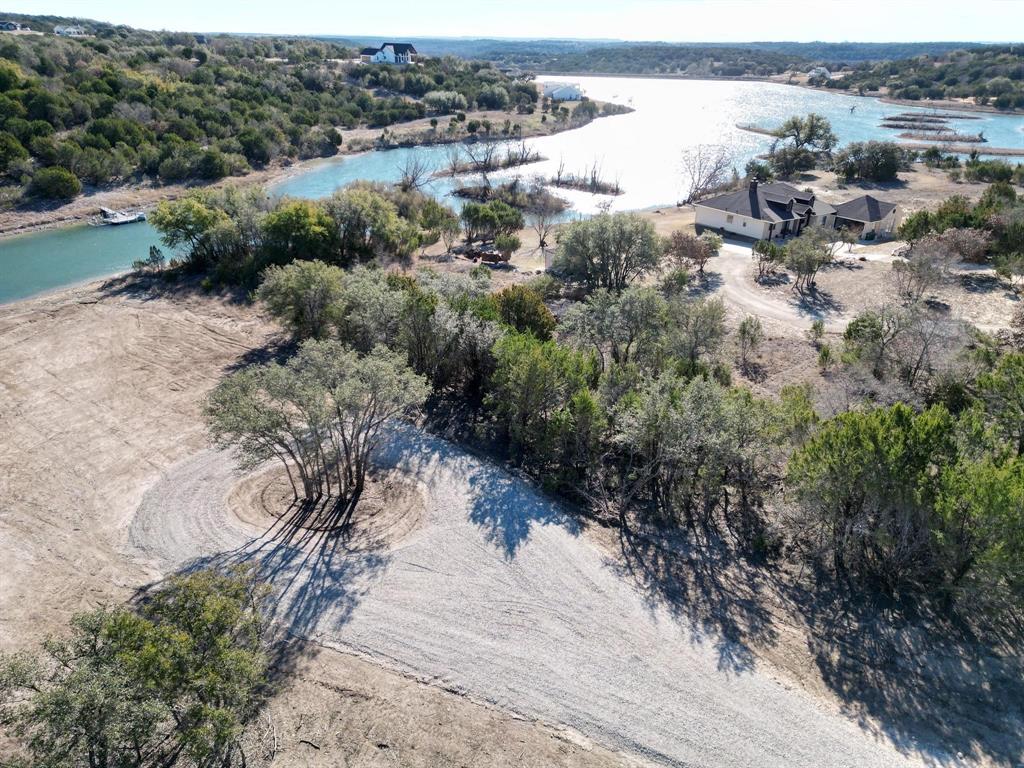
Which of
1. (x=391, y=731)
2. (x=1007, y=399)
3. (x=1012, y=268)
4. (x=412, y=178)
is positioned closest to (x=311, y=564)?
(x=391, y=731)

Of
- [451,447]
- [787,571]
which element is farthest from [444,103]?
[787,571]

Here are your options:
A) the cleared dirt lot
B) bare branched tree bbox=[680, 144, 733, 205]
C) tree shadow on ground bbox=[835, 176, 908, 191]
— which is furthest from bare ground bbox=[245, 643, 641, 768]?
A: tree shadow on ground bbox=[835, 176, 908, 191]

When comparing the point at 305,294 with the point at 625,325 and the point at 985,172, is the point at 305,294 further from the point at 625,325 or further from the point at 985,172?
the point at 985,172

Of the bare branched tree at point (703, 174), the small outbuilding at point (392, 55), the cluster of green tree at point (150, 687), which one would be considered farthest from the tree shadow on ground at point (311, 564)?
the small outbuilding at point (392, 55)

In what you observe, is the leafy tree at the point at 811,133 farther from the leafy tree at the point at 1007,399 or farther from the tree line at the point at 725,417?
the leafy tree at the point at 1007,399

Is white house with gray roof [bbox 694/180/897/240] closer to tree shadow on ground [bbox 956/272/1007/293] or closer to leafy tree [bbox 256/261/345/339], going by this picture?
tree shadow on ground [bbox 956/272/1007/293]

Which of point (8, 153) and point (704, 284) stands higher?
point (8, 153)
